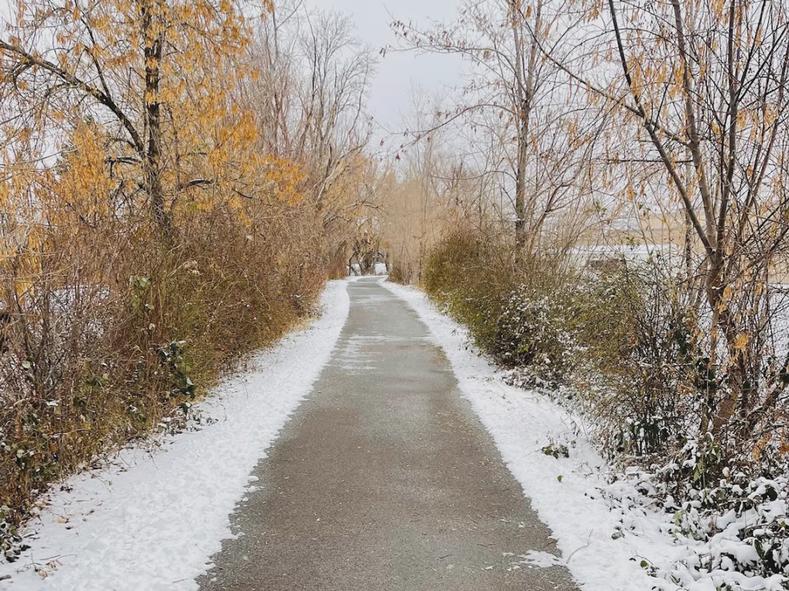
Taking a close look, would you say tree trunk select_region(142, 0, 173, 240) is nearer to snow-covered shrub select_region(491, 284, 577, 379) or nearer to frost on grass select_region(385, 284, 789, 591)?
frost on grass select_region(385, 284, 789, 591)

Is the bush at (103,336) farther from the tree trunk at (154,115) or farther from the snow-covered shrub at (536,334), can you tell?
the snow-covered shrub at (536,334)

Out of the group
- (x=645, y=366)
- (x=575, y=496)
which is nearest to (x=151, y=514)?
(x=575, y=496)

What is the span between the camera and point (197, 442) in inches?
234

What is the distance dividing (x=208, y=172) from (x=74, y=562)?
20.3ft

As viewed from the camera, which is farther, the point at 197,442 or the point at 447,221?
the point at 447,221

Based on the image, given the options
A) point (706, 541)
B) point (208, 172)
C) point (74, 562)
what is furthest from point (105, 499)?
point (208, 172)

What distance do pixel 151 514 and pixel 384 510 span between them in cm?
174

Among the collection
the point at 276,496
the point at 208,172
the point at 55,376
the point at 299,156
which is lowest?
the point at 276,496

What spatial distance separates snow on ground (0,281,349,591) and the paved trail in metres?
0.21

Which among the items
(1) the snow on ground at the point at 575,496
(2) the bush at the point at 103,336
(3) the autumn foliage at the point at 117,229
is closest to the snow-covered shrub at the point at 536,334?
(1) the snow on ground at the point at 575,496

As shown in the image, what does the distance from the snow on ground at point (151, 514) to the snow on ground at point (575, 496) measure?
2422 mm

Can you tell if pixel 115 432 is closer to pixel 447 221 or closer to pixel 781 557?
pixel 781 557

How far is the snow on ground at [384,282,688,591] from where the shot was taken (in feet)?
11.6

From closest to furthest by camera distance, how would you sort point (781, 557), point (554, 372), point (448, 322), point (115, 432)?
point (781, 557) → point (115, 432) → point (554, 372) → point (448, 322)
